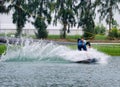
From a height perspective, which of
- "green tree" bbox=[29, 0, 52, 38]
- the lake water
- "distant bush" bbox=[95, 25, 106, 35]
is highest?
"green tree" bbox=[29, 0, 52, 38]

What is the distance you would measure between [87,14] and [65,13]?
295cm

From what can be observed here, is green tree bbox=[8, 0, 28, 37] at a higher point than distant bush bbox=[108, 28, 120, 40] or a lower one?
higher

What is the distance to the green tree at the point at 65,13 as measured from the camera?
76.9 meters

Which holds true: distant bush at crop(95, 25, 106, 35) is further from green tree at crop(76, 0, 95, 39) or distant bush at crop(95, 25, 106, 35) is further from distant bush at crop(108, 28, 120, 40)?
distant bush at crop(108, 28, 120, 40)

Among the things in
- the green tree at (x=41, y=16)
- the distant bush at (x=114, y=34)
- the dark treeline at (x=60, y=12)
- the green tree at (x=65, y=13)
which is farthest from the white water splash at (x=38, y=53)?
Result: the green tree at (x=65, y=13)

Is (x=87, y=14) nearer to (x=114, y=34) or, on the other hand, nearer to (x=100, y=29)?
(x=114, y=34)

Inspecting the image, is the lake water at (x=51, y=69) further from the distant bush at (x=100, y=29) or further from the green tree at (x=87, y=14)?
the distant bush at (x=100, y=29)

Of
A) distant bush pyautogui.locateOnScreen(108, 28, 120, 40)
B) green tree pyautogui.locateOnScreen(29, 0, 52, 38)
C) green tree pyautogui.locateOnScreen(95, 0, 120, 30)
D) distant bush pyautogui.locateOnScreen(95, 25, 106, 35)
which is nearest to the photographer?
distant bush pyautogui.locateOnScreen(108, 28, 120, 40)

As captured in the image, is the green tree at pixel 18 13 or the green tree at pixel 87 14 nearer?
the green tree at pixel 18 13

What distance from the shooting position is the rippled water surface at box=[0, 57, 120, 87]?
28109mm

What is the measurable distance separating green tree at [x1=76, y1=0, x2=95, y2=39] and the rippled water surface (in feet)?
126

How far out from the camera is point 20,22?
76625 millimetres

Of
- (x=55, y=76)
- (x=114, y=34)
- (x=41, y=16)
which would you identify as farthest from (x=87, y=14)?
(x=55, y=76)

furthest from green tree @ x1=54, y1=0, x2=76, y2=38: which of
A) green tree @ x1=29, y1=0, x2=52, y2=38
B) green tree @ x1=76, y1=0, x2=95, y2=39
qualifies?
green tree @ x1=29, y1=0, x2=52, y2=38
